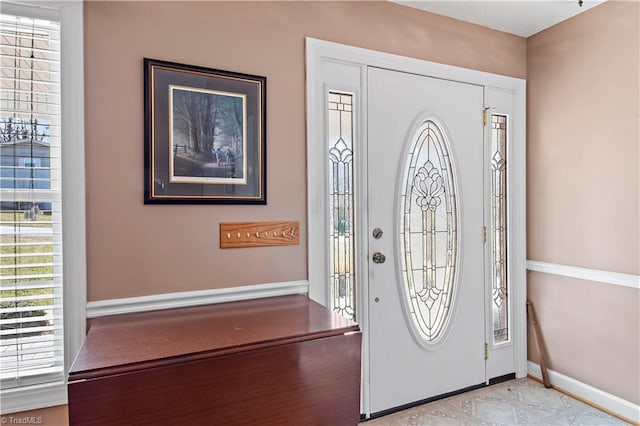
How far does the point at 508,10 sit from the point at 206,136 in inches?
77.5

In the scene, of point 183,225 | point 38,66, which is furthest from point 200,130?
point 38,66

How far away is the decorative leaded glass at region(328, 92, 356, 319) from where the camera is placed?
214 cm

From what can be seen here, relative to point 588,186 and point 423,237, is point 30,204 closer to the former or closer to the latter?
point 423,237

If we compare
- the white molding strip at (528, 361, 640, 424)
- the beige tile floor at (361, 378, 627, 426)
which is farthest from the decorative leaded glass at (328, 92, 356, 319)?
the white molding strip at (528, 361, 640, 424)

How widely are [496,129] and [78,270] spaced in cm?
261

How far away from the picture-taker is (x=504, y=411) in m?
2.30

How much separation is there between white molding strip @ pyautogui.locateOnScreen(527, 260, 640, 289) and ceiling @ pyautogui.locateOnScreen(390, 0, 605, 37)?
5.24 ft

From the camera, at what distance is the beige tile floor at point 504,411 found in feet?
7.18

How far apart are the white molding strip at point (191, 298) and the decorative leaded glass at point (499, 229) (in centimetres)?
146

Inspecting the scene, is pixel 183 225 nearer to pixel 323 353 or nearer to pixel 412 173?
pixel 323 353

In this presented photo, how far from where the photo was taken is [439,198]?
2.45m

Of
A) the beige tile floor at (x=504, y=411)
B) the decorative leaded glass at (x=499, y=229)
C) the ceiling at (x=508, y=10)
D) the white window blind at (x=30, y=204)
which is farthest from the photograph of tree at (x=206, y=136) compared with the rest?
the decorative leaded glass at (x=499, y=229)

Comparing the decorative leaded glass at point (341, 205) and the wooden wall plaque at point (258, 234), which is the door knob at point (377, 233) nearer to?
the decorative leaded glass at point (341, 205)

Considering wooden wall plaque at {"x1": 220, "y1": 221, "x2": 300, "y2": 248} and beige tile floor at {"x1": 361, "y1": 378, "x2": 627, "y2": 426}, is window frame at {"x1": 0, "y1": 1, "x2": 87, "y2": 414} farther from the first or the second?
beige tile floor at {"x1": 361, "y1": 378, "x2": 627, "y2": 426}
